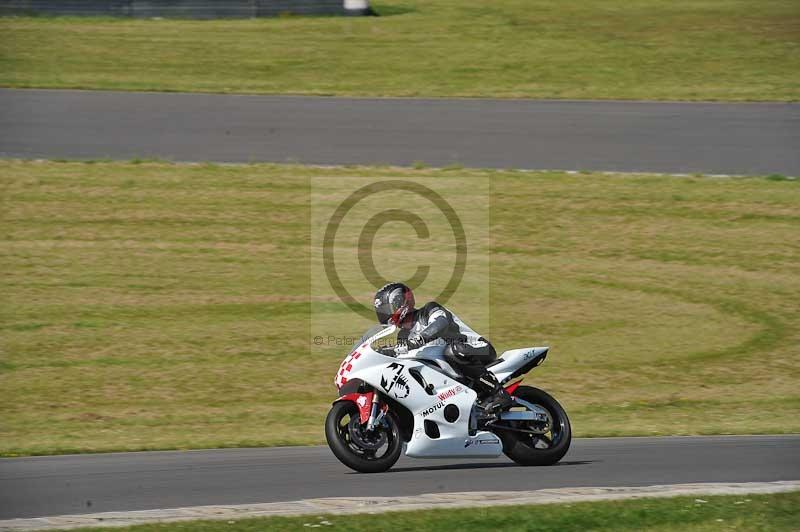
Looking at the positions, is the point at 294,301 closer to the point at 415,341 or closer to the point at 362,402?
the point at 415,341

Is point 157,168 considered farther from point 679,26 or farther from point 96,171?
point 679,26

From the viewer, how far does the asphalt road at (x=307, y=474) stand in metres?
Answer: 9.62

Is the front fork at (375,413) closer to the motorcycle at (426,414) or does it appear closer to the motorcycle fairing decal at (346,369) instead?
the motorcycle at (426,414)

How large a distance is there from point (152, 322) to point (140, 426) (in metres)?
4.19

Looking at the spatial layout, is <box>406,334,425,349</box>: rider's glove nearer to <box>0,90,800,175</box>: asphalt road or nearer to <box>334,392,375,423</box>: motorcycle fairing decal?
<box>334,392,375,423</box>: motorcycle fairing decal

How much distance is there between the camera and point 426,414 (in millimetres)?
10438

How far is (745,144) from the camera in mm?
25406

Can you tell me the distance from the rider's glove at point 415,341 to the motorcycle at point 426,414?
5cm

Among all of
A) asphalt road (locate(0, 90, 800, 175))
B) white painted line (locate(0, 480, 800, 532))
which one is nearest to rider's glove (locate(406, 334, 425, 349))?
white painted line (locate(0, 480, 800, 532))

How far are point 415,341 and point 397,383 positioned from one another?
1.44ft

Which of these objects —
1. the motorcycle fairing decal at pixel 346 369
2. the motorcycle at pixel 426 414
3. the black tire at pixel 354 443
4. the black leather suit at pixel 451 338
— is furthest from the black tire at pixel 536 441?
the motorcycle fairing decal at pixel 346 369

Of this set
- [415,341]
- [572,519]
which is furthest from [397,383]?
[572,519]

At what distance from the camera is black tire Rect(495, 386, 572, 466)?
424 inches

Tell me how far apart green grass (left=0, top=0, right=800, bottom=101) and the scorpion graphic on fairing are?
1990 cm
